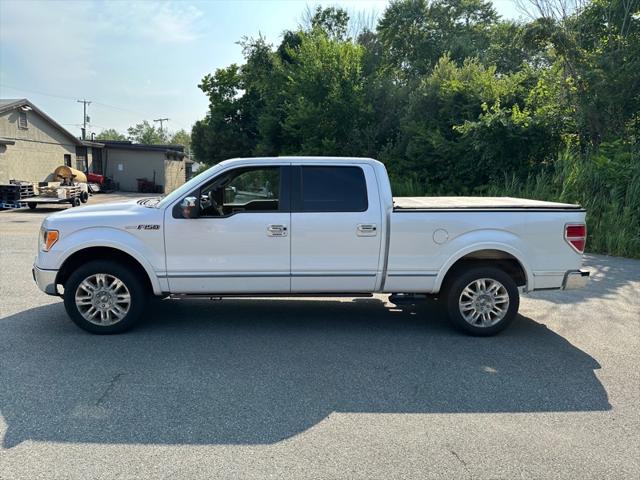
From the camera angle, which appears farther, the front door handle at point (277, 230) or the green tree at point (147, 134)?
the green tree at point (147, 134)

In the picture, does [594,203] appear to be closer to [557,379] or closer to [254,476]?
[557,379]

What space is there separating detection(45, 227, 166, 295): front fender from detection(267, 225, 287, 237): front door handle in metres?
1.17

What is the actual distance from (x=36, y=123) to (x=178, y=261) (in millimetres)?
28149

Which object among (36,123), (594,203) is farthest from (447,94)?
(36,123)

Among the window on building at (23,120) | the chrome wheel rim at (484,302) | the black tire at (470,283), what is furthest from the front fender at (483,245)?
the window on building at (23,120)

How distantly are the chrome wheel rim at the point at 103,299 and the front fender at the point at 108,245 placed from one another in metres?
0.32

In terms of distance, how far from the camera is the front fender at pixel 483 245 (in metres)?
5.32

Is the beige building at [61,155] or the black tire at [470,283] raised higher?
the beige building at [61,155]

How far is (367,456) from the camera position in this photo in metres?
3.19

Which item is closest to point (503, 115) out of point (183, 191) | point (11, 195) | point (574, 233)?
point (574, 233)

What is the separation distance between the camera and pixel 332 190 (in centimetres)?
544

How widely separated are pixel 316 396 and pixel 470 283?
2335mm

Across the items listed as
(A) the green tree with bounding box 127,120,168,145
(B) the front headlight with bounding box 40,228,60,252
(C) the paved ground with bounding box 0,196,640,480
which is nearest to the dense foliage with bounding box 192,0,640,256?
(C) the paved ground with bounding box 0,196,640,480

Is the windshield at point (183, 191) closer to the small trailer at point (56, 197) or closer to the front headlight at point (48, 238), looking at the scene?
the front headlight at point (48, 238)
